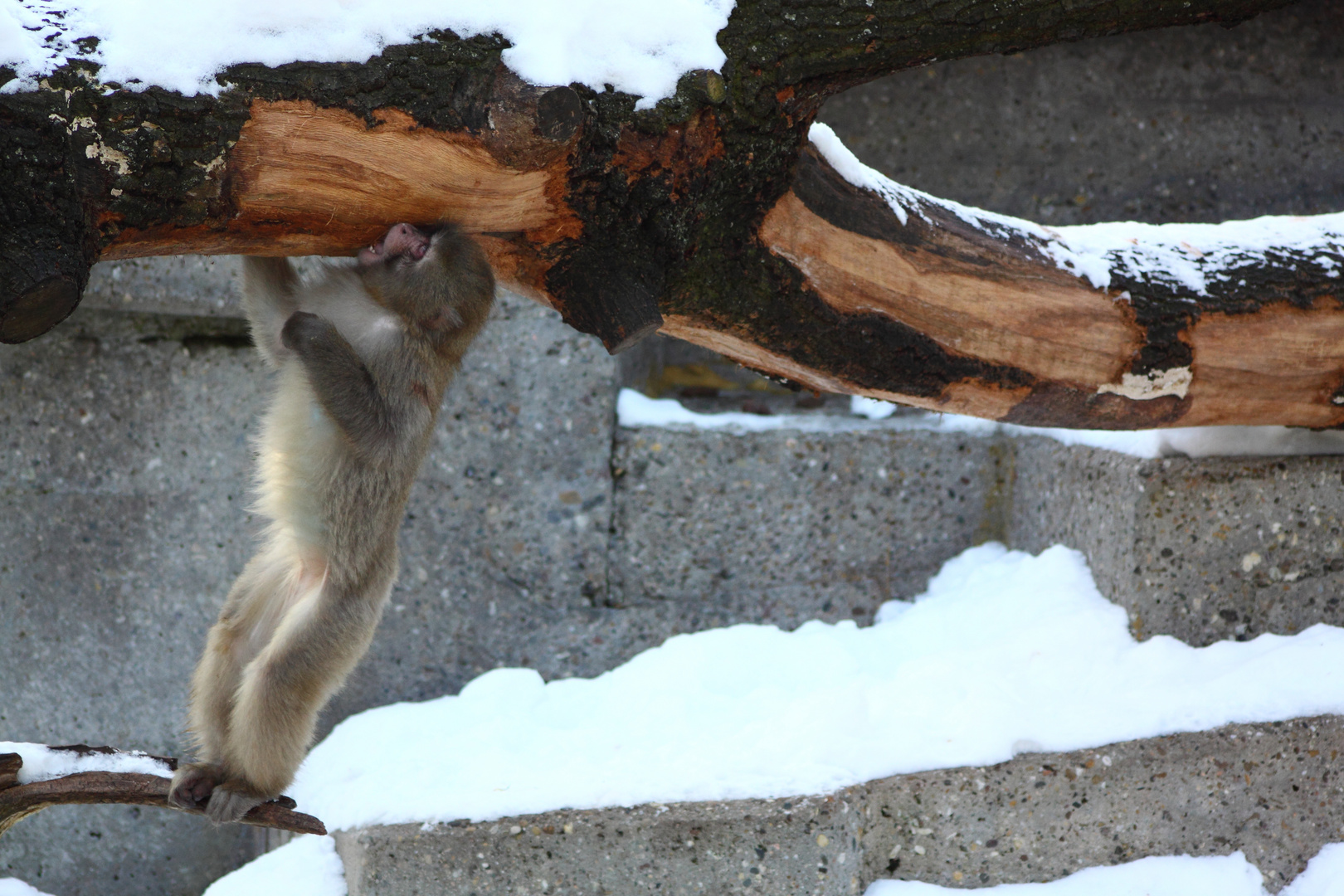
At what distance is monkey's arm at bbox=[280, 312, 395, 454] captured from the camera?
6.23ft

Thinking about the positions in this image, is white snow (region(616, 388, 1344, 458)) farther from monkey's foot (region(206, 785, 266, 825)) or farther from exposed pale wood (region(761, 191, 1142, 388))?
monkey's foot (region(206, 785, 266, 825))

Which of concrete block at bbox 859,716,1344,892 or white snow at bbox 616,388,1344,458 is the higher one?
white snow at bbox 616,388,1344,458

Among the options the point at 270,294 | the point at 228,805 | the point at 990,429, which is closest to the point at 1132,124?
the point at 990,429

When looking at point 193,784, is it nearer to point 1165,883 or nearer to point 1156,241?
point 1165,883

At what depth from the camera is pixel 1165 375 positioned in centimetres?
267

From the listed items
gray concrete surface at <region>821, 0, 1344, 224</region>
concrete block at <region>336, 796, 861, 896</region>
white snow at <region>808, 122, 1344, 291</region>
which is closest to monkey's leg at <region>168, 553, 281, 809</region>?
concrete block at <region>336, 796, 861, 896</region>

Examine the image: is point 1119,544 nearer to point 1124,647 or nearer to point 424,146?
point 1124,647

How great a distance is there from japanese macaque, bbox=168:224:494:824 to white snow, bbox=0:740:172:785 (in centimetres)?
14

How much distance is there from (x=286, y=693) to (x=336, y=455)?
0.49 metres

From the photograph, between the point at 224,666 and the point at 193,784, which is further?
the point at 224,666

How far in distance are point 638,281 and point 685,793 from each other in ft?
4.73

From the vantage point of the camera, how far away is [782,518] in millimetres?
3865

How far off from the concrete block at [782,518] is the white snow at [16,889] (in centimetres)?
210

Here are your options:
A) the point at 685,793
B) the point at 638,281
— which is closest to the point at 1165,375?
the point at 638,281
